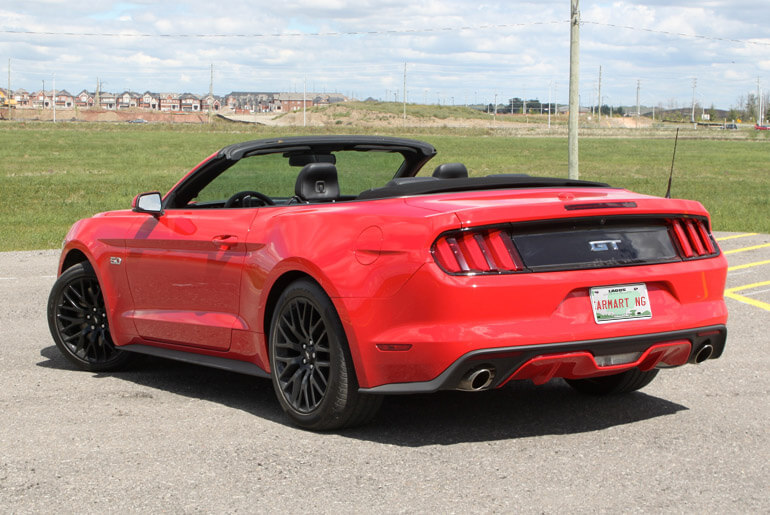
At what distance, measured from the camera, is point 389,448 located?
4750mm

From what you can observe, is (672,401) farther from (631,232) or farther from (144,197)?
(144,197)

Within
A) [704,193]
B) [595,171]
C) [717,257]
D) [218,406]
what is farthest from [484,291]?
[595,171]

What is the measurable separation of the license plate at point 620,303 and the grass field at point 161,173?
12234 millimetres

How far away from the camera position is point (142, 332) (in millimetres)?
6219

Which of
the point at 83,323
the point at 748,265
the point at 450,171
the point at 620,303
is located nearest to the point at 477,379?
the point at 620,303

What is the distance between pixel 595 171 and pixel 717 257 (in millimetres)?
39596

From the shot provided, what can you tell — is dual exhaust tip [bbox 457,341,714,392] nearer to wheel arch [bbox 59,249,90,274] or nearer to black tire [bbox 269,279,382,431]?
black tire [bbox 269,279,382,431]

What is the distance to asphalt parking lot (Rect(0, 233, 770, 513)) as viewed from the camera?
4.00 meters

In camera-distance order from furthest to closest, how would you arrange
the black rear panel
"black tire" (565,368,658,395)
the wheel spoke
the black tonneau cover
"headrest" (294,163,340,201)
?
1. "headrest" (294,163,340,201)
2. "black tire" (565,368,658,395)
3. the black tonneau cover
4. the wheel spoke
5. the black rear panel

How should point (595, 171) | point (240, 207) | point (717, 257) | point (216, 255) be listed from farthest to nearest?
point (595, 171), point (240, 207), point (216, 255), point (717, 257)

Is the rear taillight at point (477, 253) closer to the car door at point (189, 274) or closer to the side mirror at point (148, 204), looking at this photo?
the car door at point (189, 274)

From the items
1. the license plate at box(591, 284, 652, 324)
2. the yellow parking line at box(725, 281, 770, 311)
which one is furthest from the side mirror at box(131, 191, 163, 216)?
the yellow parking line at box(725, 281, 770, 311)

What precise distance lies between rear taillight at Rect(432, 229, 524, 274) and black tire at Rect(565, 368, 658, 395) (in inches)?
58.4

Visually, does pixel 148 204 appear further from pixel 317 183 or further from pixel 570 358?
pixel 570 358
